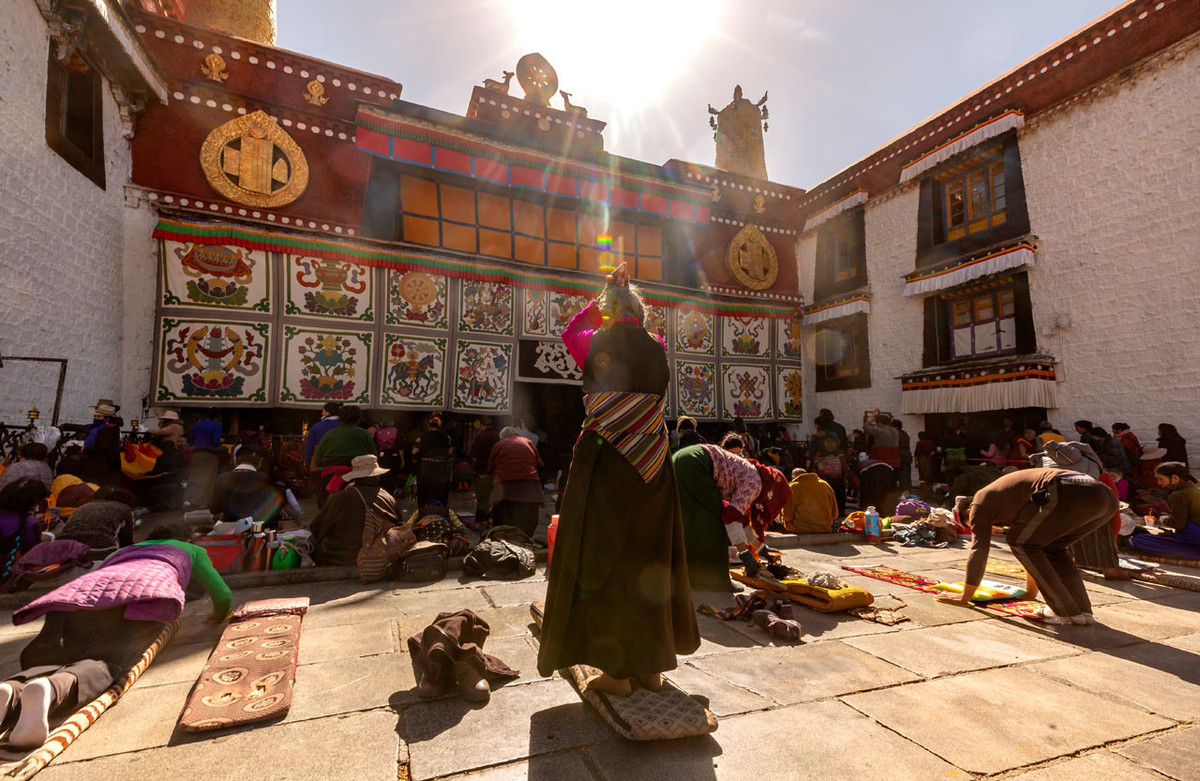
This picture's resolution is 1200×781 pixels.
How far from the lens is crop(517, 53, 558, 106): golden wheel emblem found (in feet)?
40.4

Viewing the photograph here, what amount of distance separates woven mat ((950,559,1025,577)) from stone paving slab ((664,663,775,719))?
13.2 ft

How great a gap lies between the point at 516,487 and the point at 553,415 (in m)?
5.63

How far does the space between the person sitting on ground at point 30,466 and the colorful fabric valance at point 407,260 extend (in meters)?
4.44

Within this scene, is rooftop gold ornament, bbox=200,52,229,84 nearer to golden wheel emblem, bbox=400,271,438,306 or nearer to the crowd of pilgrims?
golden wheel emblem, bbox=400,271,438,306

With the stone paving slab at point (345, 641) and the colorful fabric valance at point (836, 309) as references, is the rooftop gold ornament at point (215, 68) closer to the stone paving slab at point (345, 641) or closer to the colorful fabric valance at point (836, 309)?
the stone paving slab at point (345, 641)

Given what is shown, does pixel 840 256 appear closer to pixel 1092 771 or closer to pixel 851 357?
pixel 851 357

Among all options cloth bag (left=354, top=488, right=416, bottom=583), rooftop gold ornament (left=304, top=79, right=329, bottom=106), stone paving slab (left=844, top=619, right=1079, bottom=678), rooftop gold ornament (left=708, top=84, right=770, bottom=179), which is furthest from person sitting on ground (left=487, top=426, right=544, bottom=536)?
rooftop gold ornament (left=708, top=84, right=770, bottom=179)

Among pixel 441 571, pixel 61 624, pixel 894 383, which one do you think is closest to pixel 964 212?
pixel 894 383

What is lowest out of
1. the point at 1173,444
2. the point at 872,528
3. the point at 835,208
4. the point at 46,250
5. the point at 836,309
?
the point at 872,528

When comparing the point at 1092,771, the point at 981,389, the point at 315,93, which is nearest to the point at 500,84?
the point at 315,93

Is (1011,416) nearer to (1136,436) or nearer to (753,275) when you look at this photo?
(1136,436)

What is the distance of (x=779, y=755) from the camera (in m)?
2.06

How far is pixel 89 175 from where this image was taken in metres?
7.51

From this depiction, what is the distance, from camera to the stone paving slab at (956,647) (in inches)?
119
